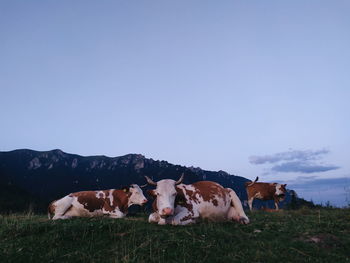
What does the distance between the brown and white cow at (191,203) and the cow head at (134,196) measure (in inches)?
182

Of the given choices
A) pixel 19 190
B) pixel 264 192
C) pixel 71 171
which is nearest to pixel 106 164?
pixel 71 171

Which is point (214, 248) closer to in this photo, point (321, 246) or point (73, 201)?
point (321, 246)

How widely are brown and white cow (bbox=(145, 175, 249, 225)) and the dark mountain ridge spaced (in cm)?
8989

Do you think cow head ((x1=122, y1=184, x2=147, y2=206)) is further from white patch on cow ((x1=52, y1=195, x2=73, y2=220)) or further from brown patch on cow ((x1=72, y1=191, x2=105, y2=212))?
white patch on cow ((x1=52, y1=195, x2=73, y2=220))

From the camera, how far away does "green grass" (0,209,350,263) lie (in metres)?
5.85

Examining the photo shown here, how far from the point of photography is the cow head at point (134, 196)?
1448cm

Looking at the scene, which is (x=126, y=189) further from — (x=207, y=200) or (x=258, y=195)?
(x=258, y=195)

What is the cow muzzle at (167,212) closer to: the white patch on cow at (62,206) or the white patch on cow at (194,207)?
the white patch on cow at (194,207)

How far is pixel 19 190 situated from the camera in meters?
69.5

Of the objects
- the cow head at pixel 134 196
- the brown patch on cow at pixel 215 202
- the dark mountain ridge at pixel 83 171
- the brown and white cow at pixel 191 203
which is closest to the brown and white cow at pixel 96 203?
the cow head at pixel 134 196

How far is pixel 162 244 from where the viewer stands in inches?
252

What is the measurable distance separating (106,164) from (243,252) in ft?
457

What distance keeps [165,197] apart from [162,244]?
257 cm

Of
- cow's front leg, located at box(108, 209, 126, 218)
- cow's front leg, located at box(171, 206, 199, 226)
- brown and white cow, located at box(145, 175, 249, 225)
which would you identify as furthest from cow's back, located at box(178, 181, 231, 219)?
cow's front leg, located at box(108, 209, 126, 218)
